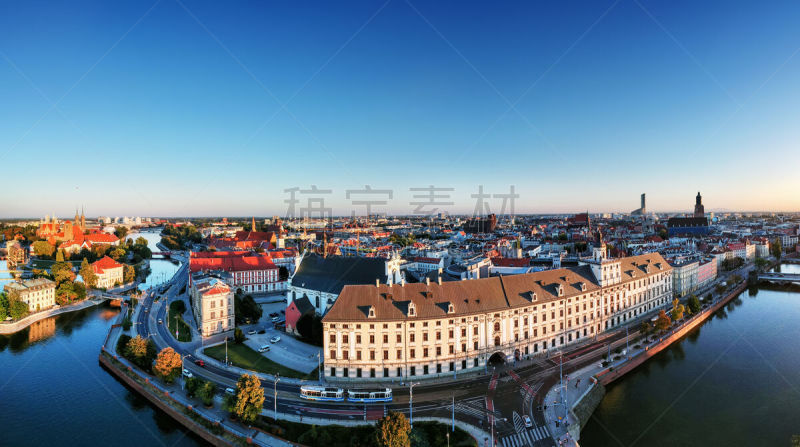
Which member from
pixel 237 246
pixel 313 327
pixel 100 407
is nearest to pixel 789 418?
pixel 313 327

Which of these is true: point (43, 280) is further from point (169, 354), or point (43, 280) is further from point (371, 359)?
point (371, 359)

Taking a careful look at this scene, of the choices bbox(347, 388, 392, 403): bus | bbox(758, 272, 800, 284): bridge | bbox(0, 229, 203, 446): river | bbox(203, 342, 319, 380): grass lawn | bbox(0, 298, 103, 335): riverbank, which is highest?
bbox(758, 272, 800, 284): bridge

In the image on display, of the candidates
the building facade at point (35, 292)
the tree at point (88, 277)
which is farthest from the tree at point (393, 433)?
the tree at point (88, 277)

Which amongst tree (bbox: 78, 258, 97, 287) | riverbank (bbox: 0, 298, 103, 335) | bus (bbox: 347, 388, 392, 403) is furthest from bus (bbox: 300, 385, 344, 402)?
tree (bbox: 78, 258, 97, 287)

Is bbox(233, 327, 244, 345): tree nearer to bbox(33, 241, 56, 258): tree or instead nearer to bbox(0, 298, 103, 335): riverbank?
bbox(0, 298, 103, 335): riverbank

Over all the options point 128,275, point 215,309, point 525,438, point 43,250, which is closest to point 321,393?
point 525,438

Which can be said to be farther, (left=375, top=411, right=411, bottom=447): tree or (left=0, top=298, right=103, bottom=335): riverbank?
(left=0, top=298, right=103, bottom=335): riverbank
